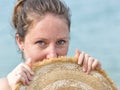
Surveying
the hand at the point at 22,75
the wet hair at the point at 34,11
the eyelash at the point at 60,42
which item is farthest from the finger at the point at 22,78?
the wet hair at the point at 34,11

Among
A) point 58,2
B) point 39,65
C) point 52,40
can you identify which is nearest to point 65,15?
point 58,2

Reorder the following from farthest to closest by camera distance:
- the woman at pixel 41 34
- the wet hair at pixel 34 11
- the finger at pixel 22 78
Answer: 1. the wet hair at pixel 34 11
2. the woman at pixel 41 34
3. the finger at pixel 22 78

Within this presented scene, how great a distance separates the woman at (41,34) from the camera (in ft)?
5.66

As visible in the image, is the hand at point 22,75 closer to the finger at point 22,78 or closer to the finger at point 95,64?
the finger at point 22,78

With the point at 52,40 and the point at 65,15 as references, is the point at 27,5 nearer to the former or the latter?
the point at 65,15

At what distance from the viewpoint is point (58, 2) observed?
2.21 meters

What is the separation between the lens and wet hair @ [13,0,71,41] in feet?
6.83

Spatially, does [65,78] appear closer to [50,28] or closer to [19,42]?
[50,28]

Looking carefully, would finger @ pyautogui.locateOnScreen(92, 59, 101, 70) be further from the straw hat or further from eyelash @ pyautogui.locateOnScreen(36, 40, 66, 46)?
eyelash @ pyautogui.locateOnScreen(36, 40, 66, 46)

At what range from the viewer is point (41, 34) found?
193 centimetres

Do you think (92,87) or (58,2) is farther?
(58,2)

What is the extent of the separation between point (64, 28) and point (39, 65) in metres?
0.39

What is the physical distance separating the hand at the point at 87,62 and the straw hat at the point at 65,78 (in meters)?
0.02

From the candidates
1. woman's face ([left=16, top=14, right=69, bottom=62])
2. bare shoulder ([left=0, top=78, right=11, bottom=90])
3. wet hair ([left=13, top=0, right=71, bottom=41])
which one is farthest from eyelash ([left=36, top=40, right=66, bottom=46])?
bare shoulder ([left=0, top=78, right=11, bottom=90])
